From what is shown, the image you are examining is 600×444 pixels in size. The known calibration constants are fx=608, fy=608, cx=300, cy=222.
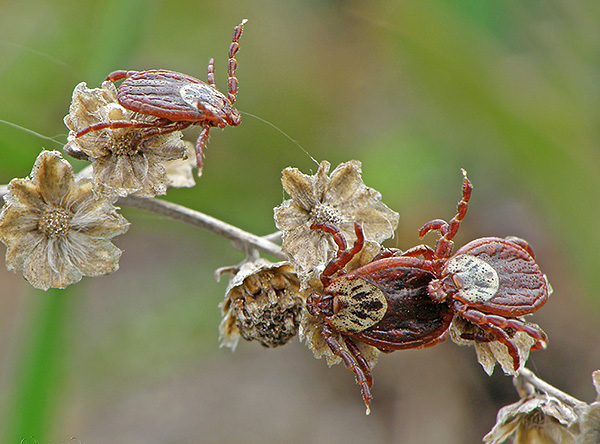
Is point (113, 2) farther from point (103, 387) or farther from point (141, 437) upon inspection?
point (141, 437)

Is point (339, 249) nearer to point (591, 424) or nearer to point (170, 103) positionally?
point (170, 103)

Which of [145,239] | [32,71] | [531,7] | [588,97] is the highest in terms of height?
[531,7]

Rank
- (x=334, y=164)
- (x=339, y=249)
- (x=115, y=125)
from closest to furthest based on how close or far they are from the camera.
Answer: (x=115, y=125) → (x=339, y=249) → (x=334, y=164)

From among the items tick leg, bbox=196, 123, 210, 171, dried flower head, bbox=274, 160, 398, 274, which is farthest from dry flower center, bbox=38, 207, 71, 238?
dried flower head, bbox=274, 160, 398, 274

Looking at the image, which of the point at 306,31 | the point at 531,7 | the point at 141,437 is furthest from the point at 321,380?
the point at 531,7

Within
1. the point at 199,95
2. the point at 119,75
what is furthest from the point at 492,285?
the point at 119,75

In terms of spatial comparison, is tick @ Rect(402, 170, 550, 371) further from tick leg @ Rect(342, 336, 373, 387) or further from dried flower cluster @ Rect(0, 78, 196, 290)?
dried flower cluster @ Rect(0, 78, 196, 290)

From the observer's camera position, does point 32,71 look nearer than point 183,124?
No
